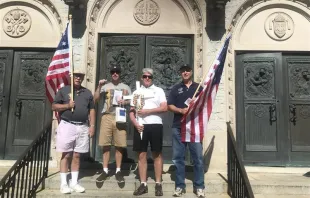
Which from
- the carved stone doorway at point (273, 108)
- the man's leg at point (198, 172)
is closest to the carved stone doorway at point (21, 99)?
the man's leg at point (198, 172)

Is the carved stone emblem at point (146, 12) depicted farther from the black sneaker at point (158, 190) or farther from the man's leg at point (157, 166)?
the black sneaker at point (158, 190)

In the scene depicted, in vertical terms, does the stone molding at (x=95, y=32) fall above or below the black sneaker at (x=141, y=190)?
above

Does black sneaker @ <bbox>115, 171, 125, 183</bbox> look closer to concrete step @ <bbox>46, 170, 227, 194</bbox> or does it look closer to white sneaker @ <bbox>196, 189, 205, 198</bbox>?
concrete step @ <bbox>46, 170, 227, 194</bbox>

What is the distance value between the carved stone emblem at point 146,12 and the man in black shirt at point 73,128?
2.50 meters

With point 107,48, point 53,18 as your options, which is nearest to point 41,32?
point 53,18

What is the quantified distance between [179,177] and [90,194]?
4.57ft

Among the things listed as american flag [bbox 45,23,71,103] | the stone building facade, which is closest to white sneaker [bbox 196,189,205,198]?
the stone building facade

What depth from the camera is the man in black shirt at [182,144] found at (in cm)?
498

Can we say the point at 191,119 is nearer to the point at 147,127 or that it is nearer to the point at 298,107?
the point at 147,127

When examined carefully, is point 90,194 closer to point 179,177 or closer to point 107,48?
point 179,177

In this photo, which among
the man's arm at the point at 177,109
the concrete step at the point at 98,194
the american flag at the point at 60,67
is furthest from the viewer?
the american flag at the point at 60,67

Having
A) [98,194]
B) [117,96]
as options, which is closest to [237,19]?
[117,96]

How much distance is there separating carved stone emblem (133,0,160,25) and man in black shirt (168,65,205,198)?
241cm

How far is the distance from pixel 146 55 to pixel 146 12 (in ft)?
3.17
